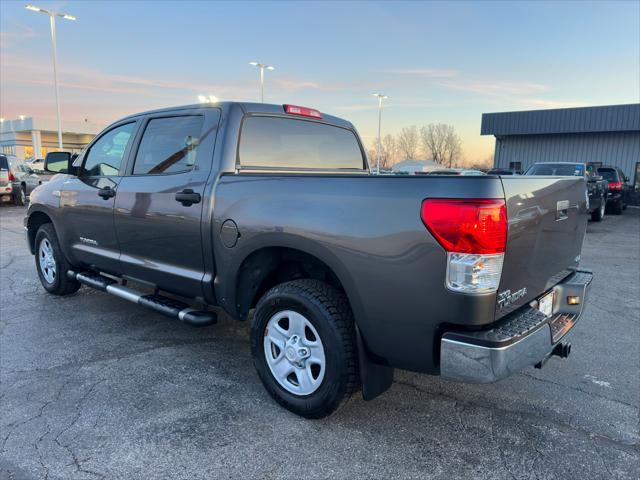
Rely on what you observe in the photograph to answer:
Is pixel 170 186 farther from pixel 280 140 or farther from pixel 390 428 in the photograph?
pixel 390 428

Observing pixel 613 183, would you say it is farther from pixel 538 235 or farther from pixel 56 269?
pixel 56 269

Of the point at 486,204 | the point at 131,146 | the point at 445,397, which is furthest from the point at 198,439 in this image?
the point at 131,146

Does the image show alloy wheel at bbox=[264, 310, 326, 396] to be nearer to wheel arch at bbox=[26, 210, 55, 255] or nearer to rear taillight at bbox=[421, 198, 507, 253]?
rear taillight at bbox=[421, 198, 507, 253]

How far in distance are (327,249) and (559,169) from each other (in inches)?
513

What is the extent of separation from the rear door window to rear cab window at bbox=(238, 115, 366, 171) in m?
0.41

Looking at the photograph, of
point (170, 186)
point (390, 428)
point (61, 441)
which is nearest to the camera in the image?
point (61, 441)

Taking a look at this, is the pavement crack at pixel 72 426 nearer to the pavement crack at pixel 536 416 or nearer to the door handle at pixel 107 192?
the door handle at pixel 107 192

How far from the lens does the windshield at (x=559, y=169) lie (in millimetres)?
13192

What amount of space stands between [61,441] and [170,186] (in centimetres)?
188

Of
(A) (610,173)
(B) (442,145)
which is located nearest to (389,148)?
(B) (442,145)

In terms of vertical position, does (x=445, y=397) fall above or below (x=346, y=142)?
below

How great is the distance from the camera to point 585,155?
27.0 meters

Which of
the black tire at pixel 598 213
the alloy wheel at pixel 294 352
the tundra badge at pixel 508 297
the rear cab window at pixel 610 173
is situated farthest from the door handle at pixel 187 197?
the rear cab window at pixel 610 173

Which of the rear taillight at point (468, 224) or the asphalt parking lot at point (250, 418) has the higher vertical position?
the rear taillight at point (468, 224)
